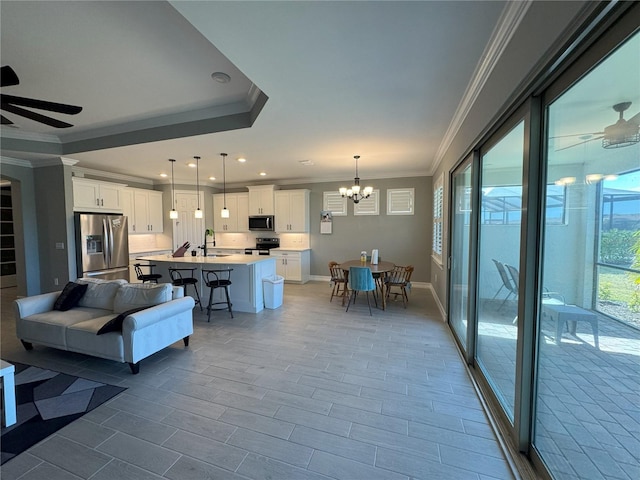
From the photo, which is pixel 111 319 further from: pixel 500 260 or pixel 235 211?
pixel 235 211

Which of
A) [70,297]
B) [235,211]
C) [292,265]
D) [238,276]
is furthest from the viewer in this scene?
[235,211]

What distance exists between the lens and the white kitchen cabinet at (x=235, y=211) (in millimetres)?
7895

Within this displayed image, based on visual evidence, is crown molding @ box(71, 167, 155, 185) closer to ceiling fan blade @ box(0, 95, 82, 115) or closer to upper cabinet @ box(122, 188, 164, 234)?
upper cabinet @ box(122, 188, 164, 234)

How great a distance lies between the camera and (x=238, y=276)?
486 centimetres

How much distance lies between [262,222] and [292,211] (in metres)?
0.90

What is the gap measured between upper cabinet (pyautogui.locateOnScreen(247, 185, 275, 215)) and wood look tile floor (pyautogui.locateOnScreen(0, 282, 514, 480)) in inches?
169

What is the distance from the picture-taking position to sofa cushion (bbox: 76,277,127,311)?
3.52 metres

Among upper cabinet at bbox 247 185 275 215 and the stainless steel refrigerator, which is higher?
upper cabinet at bbox 247 185 275 215

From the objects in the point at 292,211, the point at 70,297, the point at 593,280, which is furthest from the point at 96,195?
the point at 593,280

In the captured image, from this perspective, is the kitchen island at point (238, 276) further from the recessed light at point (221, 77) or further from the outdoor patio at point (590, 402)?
the outdoor patio at point (590, 402)

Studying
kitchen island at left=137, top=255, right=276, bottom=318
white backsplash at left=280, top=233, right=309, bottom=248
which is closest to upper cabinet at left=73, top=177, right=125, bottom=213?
kitchen island at left=137, top=255, right=276, bottom=318

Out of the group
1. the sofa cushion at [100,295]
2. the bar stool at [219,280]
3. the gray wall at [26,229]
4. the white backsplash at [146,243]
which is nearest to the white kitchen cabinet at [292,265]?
the bar stool at [219,280]

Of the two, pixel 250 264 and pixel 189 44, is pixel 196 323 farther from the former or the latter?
pixel 189 44

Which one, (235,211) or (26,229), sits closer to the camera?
(26,229)
